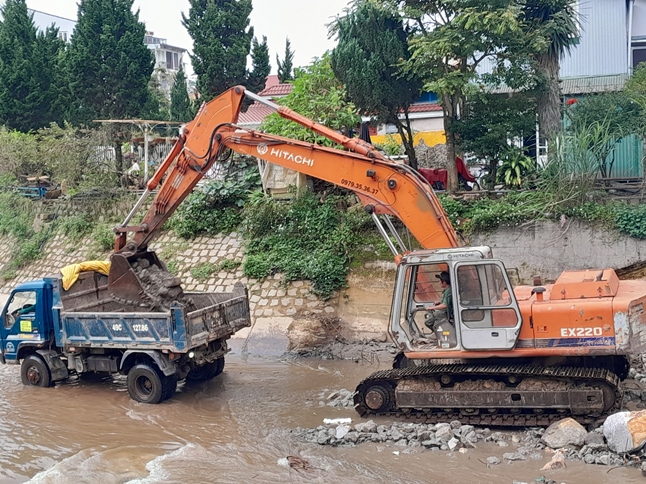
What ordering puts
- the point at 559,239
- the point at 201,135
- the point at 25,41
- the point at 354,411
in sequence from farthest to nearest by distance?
the point at 25,41
the point at 559,239
the point at 201,135
the point at 354,411

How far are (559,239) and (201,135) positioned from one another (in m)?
7.87

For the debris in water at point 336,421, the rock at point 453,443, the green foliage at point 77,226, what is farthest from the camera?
the green foliage at point 77,226

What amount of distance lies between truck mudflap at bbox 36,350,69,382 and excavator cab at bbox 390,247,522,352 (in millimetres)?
6360

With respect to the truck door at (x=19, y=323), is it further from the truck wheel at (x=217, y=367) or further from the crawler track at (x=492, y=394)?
the crawler track at (x=492, y=394)

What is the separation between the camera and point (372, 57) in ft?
54.9

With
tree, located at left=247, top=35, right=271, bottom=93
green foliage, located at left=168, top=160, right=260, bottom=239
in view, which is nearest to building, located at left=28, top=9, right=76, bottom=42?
tree, located at left=247, top=35, right=271, bottom=93

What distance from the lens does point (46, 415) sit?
10672mm

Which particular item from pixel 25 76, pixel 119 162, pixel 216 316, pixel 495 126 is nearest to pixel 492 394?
pixel 216 316

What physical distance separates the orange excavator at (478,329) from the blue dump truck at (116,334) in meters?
2.96

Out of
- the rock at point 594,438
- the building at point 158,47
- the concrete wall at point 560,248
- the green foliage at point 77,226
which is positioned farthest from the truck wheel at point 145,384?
the building at point 158,47

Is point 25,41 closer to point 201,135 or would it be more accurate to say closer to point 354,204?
point 354,204

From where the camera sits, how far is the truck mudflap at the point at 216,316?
1087 cm

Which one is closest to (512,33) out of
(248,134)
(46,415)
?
(248,134)

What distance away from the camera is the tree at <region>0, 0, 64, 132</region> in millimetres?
26922
